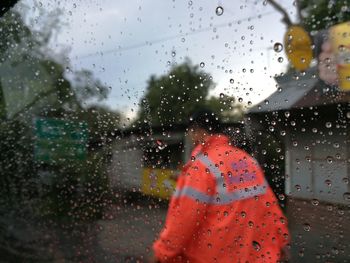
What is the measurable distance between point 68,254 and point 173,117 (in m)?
0.85

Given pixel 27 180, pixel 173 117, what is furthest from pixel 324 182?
pixel 27 180

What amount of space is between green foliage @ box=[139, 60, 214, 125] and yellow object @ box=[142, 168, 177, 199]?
5.6 inches

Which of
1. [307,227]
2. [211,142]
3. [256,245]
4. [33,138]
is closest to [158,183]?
Result: [211,142]

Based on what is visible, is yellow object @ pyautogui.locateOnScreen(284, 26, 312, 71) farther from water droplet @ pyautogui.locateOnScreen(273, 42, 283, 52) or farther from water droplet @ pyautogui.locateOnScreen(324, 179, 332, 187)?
water droplet @ pyautogui.locateOnScreen(324, 179, 332, 187)

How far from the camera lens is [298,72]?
3.04 ft

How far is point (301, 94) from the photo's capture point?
0.91 m

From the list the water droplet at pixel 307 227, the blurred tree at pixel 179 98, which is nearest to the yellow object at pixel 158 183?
the blurred tree at pixel 179 98

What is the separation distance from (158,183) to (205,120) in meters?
0.26

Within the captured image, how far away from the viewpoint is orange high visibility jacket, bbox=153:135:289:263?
3.35ft

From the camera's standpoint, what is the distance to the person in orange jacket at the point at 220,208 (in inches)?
40.3

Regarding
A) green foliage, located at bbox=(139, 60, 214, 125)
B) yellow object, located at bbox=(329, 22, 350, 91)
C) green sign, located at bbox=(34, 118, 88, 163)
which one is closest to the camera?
yellow object, located at bbox=(329, 22, 350, 91)

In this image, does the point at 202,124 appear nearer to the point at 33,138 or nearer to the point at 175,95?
the point at 175,95

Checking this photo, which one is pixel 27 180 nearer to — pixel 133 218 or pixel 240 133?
pixel 133 218

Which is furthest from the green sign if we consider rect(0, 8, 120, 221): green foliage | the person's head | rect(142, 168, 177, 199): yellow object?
the person's head
